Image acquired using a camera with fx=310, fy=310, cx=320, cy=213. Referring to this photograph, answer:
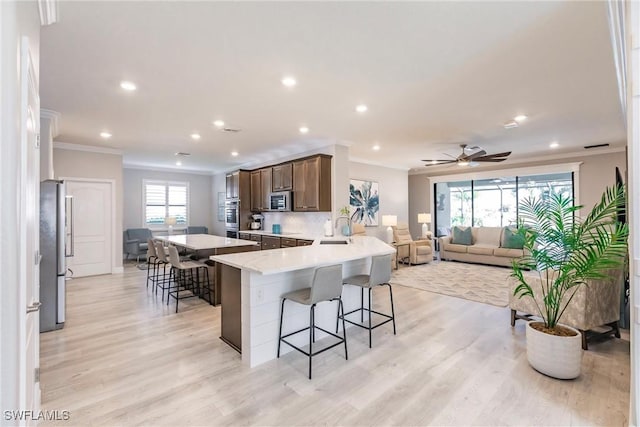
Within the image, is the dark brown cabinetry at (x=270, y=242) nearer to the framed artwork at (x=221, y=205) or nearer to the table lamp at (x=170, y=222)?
the table lamp at (x=170, y=222)

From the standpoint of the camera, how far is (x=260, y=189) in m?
7.52

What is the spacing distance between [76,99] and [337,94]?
3.08 m

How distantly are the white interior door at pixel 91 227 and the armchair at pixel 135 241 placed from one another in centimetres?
166

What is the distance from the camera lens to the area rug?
4.94m

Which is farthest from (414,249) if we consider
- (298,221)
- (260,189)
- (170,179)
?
(170,179)

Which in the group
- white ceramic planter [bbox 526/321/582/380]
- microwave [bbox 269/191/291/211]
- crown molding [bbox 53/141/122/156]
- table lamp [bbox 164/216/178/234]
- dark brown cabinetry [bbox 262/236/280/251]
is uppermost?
crown molding [bbox 53/141/122/156]

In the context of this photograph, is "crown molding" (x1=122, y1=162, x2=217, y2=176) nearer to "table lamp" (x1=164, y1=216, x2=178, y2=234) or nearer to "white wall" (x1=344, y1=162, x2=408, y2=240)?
"table lamp" (x1=164, y1=216, x2=178, y2=234)

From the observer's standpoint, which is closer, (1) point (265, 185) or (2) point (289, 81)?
(2) point (289, 81)

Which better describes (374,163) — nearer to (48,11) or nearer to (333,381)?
(333,381)

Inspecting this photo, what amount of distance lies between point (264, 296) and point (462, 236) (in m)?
6.85

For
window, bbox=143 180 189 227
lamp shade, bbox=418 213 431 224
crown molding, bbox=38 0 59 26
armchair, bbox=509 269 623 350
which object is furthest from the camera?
window, bbox=143 180 189 227

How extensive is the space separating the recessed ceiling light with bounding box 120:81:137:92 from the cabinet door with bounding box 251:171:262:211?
14.1 feet

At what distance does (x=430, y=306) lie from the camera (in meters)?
4.38

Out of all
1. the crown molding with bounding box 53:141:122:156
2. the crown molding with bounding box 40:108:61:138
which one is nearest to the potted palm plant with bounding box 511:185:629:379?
the crown molding with bounding box 40:108:61:138
